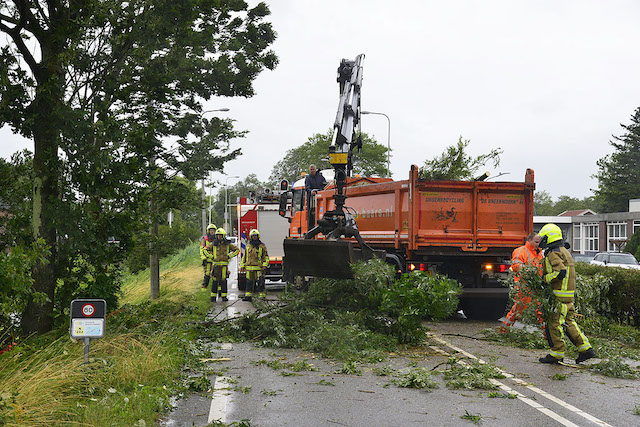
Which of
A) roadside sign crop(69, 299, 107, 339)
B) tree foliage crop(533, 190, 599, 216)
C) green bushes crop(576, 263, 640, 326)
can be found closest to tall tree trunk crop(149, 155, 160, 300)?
roadside sign crop(69, 299, 107, 339)

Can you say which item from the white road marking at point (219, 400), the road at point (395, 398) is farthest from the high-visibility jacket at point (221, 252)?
the white road marking at point (219, 400)

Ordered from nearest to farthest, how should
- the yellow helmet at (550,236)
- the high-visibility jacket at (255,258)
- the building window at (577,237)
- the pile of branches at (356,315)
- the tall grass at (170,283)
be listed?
the yellow helmet at (550,236) < the pile of branches at (356,315) < the high-visibility jacket at (255,258) < the tall grass at (170,283) < the building window at (577,237)

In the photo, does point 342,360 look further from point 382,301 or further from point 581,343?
point 581,343

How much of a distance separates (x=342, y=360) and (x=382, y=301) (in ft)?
5.41

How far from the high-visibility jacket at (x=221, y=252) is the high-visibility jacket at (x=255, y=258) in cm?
36

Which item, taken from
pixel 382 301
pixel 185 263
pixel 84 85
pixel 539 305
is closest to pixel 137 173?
pixel 84 85

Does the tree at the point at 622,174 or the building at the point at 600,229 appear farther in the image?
the tree at the point at 622,174

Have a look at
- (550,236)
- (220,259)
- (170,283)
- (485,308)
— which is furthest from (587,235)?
(550,236)

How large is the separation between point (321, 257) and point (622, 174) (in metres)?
67.2

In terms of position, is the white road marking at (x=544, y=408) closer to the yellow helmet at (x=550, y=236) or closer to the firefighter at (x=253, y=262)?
the yellow helmet at (x=550, y=236)

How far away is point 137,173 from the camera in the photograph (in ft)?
31.7

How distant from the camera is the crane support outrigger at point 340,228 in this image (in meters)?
12.2

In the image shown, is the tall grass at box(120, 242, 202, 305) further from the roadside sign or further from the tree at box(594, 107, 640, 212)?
the tree at box(594, 107, 640, 212)

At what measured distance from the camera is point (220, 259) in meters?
17.3
